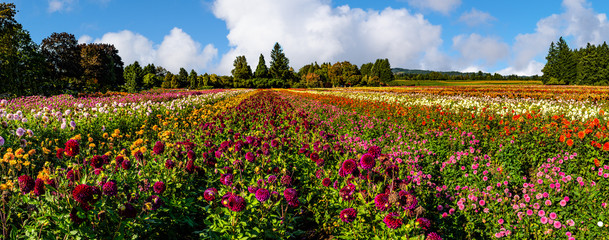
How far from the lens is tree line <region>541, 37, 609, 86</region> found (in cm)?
5994

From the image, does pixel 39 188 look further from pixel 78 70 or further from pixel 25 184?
pixel 78 70

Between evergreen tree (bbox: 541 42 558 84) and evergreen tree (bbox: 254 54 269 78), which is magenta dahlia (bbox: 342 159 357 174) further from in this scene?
evergreen tree (bbox: 541 42 558 84)

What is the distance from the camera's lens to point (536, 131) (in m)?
5.79

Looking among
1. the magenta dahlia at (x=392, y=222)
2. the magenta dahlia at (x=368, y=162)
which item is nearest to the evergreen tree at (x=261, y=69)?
the magenta dahlia at (x=368, y=162)

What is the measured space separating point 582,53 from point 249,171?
9200cm

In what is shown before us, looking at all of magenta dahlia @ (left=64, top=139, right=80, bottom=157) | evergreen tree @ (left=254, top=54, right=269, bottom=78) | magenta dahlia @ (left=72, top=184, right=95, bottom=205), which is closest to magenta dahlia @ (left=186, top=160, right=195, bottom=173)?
magenta dahlia @ (left=64, top=139, right=80, bottom=157)

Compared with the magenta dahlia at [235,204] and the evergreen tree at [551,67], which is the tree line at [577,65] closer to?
the evergreen tree at [551,67]

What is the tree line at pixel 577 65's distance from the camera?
59.9 metres

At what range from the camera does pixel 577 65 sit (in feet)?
215

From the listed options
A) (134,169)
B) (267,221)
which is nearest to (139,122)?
(134,169)

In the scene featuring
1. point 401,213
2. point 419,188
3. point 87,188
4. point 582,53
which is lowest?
point 419,188

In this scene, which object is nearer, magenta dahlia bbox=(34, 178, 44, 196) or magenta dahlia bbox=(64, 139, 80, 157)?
magenta dahlia bbox=(34, 178, 44, 196)

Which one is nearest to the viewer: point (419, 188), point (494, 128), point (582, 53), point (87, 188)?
point (87, 188)

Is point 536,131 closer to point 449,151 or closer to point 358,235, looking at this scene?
point 449,151
